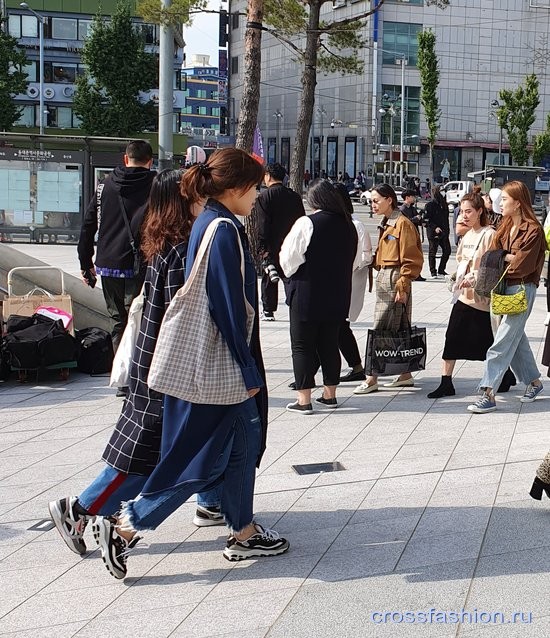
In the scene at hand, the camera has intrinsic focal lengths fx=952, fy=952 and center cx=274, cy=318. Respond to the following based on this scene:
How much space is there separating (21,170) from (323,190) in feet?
51.9

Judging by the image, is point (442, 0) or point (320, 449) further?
point (442, 0)

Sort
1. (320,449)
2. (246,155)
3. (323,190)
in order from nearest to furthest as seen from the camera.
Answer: (246,155) < (320,449) < (323,190)

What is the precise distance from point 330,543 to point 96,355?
182 inches

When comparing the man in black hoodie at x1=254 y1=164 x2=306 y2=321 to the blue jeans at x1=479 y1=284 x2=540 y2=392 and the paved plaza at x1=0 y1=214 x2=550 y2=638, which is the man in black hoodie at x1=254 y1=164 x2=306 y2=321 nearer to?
the paved plaza at x1=0 y1=214 x2=550 y2=638

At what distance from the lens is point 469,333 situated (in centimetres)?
751

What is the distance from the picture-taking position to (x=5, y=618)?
3707 mm

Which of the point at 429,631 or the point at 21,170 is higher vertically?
the point at 21,170

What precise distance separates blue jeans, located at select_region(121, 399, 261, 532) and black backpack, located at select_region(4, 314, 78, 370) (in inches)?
167

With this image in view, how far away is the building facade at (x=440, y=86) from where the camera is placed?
72.4 m

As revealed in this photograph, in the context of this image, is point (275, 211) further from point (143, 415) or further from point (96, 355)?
point (143, 415)

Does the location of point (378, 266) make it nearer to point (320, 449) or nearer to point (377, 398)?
point (377, 398)

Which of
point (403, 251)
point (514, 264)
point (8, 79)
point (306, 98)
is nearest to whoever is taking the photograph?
point (514, 264)

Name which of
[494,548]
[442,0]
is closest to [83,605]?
[494,548]

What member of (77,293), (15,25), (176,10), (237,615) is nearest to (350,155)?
(15,25)
